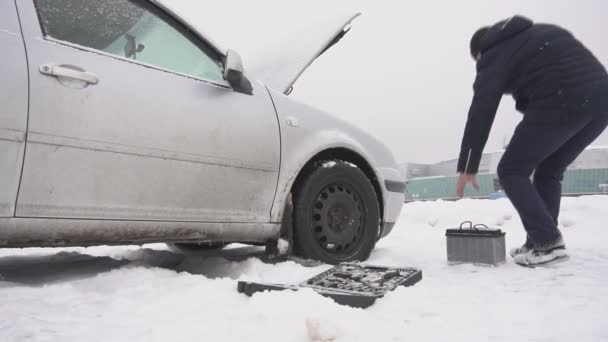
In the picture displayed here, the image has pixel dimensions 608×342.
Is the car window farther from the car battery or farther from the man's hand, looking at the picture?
the car battery

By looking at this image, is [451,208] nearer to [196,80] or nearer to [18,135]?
[196,80]

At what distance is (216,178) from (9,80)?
969 millimetres

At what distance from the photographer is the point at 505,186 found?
2.56 m

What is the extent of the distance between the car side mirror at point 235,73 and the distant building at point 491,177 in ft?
93.2

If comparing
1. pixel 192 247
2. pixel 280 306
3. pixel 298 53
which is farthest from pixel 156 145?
pixel 192 247

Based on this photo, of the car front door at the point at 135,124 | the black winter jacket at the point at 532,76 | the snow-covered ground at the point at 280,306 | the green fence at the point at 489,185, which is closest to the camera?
the snow-covered ground at the point at 280,306

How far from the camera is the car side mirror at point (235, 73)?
7.33 feet

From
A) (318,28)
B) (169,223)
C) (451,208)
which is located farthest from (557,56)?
(451,208)

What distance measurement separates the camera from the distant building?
32312 mm

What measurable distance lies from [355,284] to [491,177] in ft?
123

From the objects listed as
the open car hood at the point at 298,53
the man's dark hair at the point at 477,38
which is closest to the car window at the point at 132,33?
the open car hood at the point at 298,53

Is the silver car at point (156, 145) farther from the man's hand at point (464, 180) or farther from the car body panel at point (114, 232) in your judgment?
the man's hand at point (464, 180)

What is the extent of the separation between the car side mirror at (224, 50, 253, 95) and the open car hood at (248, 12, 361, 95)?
0.46 meters

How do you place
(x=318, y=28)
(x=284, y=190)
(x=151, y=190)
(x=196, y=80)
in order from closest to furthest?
(x=151, y=190)
(x=196, y=80)
(x=284, y=190)
(x=318, y=28)
